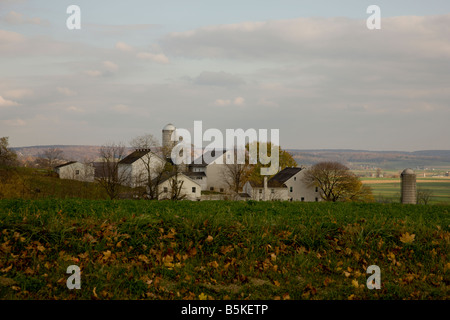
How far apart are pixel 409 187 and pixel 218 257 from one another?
16.0 m

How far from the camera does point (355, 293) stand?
6539 millimetres

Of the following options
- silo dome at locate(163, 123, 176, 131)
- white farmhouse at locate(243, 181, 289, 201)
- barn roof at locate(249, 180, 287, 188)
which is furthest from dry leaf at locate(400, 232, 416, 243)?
silo dome at locate(163, 123, 176, 131)

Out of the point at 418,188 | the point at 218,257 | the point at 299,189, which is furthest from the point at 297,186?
the point at 218,257

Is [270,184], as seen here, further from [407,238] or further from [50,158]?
[50,158]

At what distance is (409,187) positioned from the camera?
20641mm

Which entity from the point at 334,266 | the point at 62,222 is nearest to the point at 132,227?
the point at 62,222

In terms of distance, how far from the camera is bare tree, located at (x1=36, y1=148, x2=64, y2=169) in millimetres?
104250

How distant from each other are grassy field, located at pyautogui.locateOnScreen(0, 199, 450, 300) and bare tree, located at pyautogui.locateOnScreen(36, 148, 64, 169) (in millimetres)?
102334

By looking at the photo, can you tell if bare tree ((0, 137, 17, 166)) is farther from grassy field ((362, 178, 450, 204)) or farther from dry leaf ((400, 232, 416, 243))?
dry leaf ((400, 232, 416, 243))

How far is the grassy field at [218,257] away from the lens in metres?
6.52
